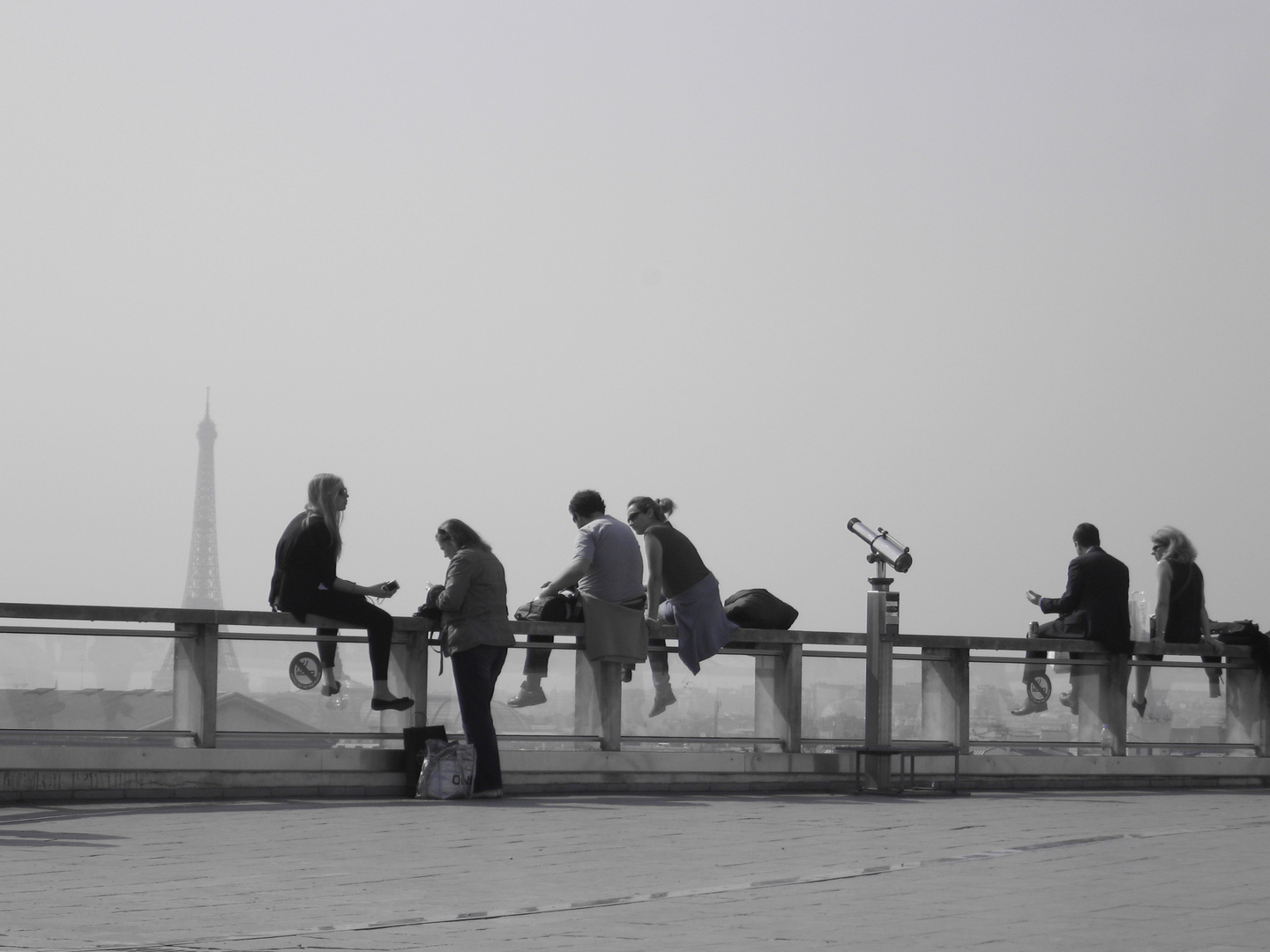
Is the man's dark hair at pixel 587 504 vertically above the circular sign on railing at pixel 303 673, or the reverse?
the man's dark hair at pixel 587 504

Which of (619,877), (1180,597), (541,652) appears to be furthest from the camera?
(1180,597)

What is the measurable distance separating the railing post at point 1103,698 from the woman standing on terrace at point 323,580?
624 centimetres

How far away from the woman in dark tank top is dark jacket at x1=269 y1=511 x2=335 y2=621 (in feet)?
25.0

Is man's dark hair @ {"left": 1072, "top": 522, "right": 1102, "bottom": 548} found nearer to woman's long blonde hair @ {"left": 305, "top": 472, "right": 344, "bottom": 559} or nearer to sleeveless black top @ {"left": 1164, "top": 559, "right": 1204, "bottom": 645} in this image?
sleeveless black top @ {"left": 1164, "top": 559, "right": 1204, "bottom": 645}

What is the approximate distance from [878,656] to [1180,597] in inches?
149

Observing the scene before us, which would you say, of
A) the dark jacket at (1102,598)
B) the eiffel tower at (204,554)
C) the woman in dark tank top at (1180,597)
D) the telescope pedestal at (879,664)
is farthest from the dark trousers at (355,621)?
the eiffel tower at (204,554)

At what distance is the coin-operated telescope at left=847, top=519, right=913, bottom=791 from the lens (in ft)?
46.4

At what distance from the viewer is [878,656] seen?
47.3ft

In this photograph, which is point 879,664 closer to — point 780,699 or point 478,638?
point 780,699

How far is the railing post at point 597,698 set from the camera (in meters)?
13.9

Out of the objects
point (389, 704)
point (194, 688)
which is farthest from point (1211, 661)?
point (194, 688)

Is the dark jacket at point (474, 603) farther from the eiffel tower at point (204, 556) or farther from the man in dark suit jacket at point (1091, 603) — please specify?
the eiffel tower at point (204, 556)

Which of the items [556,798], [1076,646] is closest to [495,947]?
[556,798]

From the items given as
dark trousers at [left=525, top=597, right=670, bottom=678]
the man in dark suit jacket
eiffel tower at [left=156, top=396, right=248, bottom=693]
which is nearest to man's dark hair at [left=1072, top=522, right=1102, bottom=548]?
the man in dark suit jacket
